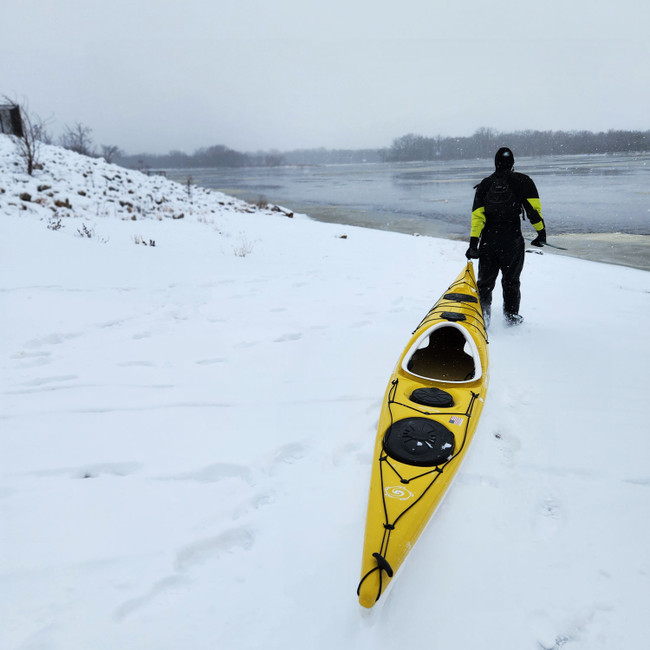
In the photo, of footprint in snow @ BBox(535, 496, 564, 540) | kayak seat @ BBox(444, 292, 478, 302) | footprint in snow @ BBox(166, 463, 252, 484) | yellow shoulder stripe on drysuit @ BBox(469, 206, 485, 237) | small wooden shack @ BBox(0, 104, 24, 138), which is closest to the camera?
footprint in snow @ BBox(535, 496, 564, 540)

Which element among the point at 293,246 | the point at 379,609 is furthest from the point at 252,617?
the point at 293,246

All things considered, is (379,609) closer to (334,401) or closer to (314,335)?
(334,401)

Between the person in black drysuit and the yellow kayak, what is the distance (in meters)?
1.15

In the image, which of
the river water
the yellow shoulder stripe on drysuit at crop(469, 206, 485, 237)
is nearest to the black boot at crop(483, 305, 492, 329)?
the yellow shoulder stripe on drysuit at crop(469, 206, 485, 237)

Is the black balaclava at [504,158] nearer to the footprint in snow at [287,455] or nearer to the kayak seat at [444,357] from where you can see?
the kayak seat at [444,357]

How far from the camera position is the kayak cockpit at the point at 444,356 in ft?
11.9

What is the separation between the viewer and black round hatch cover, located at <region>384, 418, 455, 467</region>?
2258 mm

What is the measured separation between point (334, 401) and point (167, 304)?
9.72ft

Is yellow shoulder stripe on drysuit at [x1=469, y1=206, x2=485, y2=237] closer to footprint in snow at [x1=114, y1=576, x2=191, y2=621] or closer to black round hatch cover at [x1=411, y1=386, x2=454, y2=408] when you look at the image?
black round hatch cover at [x1=411, y1=386, x2=454, y2=408]

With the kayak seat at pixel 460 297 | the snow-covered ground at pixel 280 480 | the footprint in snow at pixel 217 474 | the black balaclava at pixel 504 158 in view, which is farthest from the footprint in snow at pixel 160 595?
the black balaclava at pixel 504 158

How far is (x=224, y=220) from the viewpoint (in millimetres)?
12562

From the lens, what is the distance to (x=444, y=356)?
377cm

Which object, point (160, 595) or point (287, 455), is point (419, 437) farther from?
point (160, 595)

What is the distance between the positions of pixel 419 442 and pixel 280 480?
2.86 ft
